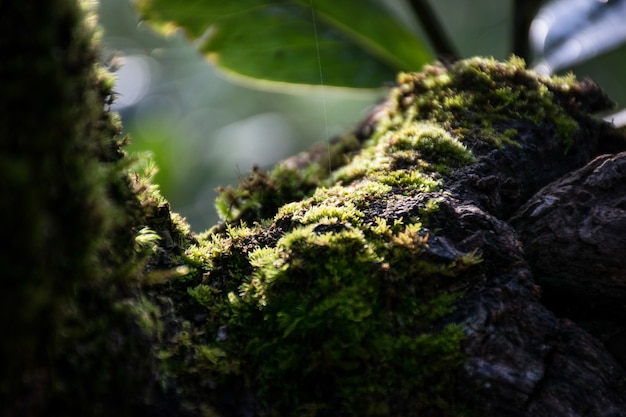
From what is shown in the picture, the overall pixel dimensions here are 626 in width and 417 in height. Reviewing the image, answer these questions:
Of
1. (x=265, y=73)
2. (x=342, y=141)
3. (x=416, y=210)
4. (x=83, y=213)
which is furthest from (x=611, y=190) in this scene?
(x=265, y=73)

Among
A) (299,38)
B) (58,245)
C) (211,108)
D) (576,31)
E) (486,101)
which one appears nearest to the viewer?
(58,245)

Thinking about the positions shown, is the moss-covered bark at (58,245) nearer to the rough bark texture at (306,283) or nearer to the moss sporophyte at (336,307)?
the rough bark texture at (306,283)

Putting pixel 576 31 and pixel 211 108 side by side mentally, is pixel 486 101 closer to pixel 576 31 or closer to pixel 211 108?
pixel 576 31

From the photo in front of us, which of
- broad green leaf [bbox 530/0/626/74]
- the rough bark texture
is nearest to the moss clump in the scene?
the rough bark texture

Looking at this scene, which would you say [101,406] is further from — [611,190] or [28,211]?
[611,190]

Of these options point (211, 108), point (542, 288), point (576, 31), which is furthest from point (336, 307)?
point (211, 108)

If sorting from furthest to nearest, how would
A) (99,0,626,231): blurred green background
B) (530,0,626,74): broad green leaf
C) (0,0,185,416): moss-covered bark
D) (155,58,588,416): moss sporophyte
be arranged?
1. (99,0,626,231): blurred green background
2. (530,0,626,74): broad green leaf
3. (155,58,588,416): moss sporophyte
4. (0,0,185,416): moss-covered bark

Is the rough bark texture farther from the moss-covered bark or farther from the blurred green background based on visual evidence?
the blurred green background
